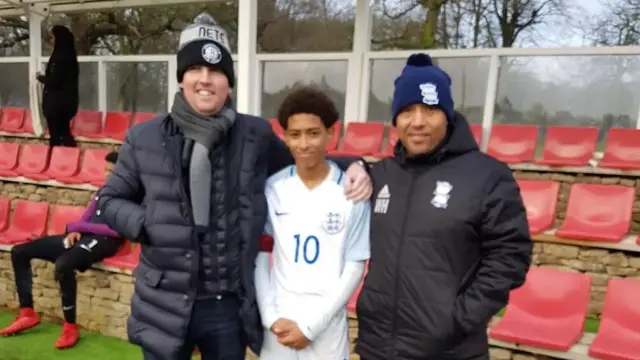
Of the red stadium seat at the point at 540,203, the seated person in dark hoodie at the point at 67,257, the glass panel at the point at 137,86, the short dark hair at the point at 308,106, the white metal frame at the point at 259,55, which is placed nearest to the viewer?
the short dark hair at the point at 308,106

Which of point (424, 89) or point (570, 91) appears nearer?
point (424, 89)

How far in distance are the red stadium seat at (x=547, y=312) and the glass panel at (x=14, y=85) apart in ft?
25.9

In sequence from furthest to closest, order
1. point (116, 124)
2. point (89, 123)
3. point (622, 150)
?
point (89, 123) < point (116, 124) < point (622, 150)

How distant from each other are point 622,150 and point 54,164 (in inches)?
202

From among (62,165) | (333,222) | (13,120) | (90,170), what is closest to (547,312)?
(333,222)

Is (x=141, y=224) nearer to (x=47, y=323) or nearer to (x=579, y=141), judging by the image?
(x=47, y=323)

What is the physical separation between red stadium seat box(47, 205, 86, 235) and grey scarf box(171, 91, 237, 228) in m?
3.04

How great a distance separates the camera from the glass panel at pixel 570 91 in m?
4.75

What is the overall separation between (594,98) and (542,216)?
192 cm

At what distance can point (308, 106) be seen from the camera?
4.76 feet

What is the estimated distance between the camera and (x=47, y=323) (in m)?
3.78

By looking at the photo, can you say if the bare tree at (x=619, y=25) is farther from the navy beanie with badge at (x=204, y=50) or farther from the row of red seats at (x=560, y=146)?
the navy beanie with badge at (x=204, y=50)

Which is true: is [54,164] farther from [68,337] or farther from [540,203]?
[540,203]

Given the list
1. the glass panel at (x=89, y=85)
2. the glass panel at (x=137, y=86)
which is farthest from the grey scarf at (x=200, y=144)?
the glass panel at (x=89, y=85)
